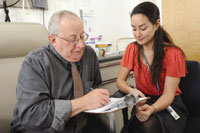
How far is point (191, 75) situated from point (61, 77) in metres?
0.89

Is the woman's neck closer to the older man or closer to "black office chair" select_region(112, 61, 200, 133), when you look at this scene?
"black office chair" select_region(112, 61, 200, 133)

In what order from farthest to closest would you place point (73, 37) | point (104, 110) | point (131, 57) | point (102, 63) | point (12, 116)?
point (102, 63), point (131, 57), point (12, 116), point (73, 37), point (104, 110)

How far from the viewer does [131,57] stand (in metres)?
1.25

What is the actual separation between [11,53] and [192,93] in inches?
50.2

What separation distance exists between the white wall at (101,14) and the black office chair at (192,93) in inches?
42.9

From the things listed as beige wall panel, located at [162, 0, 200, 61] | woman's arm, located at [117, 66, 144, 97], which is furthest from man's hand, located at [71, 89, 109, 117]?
beige wall panel, located at [162, 0, 200, 61]

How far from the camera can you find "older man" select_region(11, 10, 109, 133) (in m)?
0.79

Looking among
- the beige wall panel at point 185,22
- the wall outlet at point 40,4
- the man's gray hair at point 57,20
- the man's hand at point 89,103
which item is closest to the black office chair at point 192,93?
the man's hand at point 89,103

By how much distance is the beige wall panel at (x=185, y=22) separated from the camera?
2070 millimetres

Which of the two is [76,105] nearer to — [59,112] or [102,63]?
[59,112]

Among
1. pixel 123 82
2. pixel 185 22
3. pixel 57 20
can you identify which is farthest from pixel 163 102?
pixel 185 22

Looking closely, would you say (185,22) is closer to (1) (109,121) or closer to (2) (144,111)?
(2) (144,111)

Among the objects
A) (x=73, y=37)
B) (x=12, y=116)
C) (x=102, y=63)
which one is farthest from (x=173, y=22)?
(x=12, y=116)

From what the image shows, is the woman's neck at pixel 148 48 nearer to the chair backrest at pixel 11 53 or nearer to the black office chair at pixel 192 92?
the black office chair at pixel 192 92
